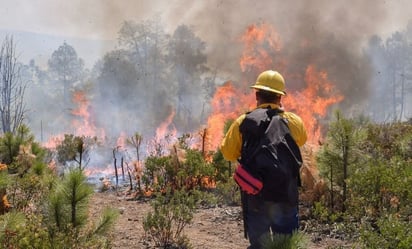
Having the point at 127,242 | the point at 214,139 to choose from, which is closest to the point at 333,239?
the point at 127,242

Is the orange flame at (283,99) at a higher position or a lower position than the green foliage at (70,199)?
higher

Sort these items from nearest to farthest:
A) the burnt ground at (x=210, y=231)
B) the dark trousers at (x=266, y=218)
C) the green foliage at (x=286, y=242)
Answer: the green foliage at (x=286, y=242)
the dark trousers at (x=266, y=218)
the burnt ground at (x=210, y=231)

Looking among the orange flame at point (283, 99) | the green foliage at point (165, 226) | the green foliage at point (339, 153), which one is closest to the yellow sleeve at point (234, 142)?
the green foliage at point (165, 226)

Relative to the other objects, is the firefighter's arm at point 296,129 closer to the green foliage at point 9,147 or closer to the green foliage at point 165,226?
the green foliage at point 165,226

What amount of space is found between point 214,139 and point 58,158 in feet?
15.9

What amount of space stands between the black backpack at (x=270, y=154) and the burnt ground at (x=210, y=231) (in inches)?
51.1

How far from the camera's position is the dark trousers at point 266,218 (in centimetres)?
359

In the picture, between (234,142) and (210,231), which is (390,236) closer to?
(234,142)

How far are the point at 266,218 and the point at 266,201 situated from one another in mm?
173

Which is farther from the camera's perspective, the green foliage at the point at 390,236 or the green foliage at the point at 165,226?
the green foliage at the point at 165,226

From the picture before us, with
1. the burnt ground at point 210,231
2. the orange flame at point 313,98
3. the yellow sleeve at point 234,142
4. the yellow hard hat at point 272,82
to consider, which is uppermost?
the orange flame at point 313,98

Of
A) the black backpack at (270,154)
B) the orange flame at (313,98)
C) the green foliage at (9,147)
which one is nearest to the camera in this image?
Answer: the black backpack at (270,154)

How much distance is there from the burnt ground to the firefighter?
1032 mm

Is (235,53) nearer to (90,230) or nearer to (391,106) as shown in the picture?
(90,230)
